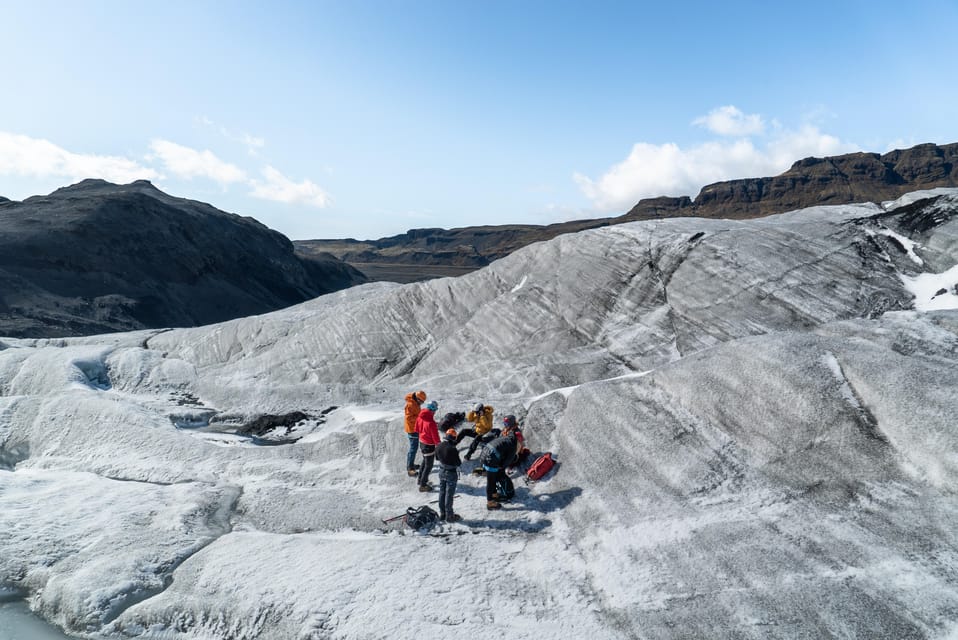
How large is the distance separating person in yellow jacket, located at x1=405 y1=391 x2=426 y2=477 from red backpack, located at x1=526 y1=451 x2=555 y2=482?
3.05 m

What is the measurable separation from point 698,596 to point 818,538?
7.95ft

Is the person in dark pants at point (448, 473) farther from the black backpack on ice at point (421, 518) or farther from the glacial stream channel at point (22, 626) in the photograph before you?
the glacial stream channel at point (22, 626)

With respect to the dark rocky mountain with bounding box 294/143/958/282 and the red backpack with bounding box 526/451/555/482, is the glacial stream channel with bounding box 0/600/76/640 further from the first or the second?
the dark rocky mountain with bounding box 294/143/958/282

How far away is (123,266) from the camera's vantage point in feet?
194

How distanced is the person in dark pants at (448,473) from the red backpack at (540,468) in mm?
2116

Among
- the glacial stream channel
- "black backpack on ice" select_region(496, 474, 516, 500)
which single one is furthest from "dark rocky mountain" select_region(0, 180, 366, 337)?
"black backpack on ice" select_region(496, 474, 516, 500)

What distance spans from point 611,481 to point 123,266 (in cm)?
6602

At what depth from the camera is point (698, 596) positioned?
8164mm

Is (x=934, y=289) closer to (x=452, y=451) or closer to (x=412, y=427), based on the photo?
(x=452, y=451)

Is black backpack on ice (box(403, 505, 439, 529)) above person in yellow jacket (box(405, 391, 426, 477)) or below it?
below

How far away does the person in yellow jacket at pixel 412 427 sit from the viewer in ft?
43.7

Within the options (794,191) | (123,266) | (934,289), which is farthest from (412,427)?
(794,191)

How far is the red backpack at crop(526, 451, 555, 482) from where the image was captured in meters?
12.2

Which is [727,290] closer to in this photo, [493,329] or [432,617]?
[493,329]
